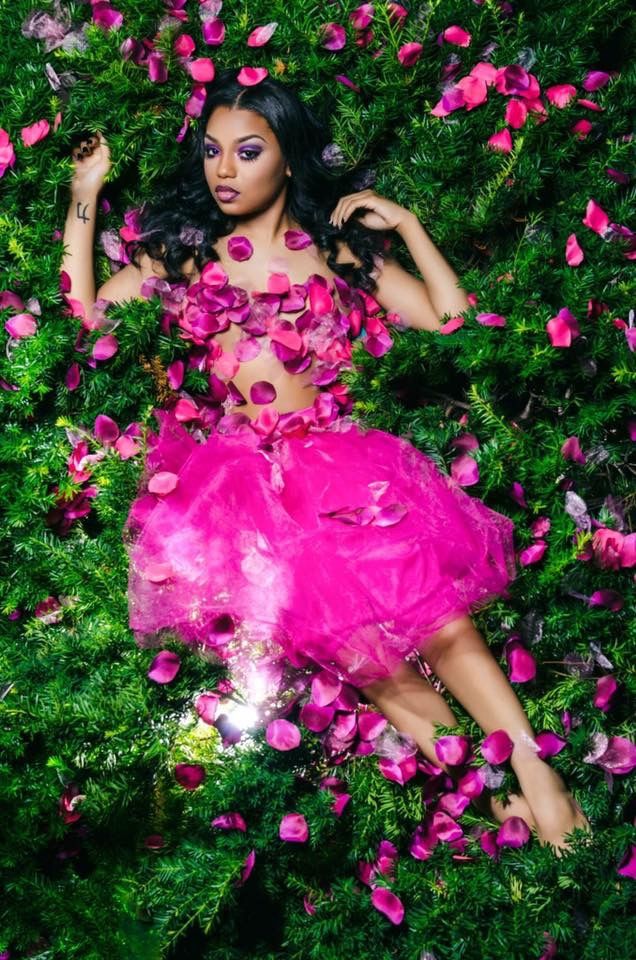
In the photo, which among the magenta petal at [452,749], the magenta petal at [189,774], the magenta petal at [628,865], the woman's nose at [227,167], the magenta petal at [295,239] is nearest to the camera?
the magenta petal at [628,865]

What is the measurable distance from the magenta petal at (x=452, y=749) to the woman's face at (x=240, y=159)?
1.08 meters

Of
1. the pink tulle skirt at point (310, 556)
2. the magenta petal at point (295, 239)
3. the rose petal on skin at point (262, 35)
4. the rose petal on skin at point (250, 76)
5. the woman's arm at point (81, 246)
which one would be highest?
the rose petal on skin at point (262, 35)

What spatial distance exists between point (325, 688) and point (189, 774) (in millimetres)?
299

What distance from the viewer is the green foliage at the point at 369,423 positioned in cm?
160

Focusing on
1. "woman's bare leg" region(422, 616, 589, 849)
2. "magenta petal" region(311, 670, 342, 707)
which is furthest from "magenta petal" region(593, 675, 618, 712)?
"magenta petal" region(311, 670, 342, 707)

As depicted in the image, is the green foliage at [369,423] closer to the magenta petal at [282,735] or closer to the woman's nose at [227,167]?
the magenta petal at [282,735]

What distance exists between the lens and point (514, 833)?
167 cm

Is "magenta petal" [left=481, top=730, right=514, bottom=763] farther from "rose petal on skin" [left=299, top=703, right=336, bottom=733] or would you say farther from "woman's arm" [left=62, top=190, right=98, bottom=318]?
"woman's arm" [left=62, top=190, right=98, bottom=318]

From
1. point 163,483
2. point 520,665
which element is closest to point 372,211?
point 163,483

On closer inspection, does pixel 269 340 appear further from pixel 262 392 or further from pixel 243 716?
pixel 243 716

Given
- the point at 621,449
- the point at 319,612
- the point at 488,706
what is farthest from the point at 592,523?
the point at 319,612

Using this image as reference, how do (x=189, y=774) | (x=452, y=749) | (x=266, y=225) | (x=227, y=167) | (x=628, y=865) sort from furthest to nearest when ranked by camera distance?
1. (x=266, y=225)
2. (x=227, y=167)
3. (x=189, y=774)
4. (x=452, y=749)
5. (x=628, y=865)

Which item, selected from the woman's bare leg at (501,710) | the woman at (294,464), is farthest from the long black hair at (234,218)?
the woman's bare leg at (501,710)

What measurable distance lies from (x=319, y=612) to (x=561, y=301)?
2.48 ft
